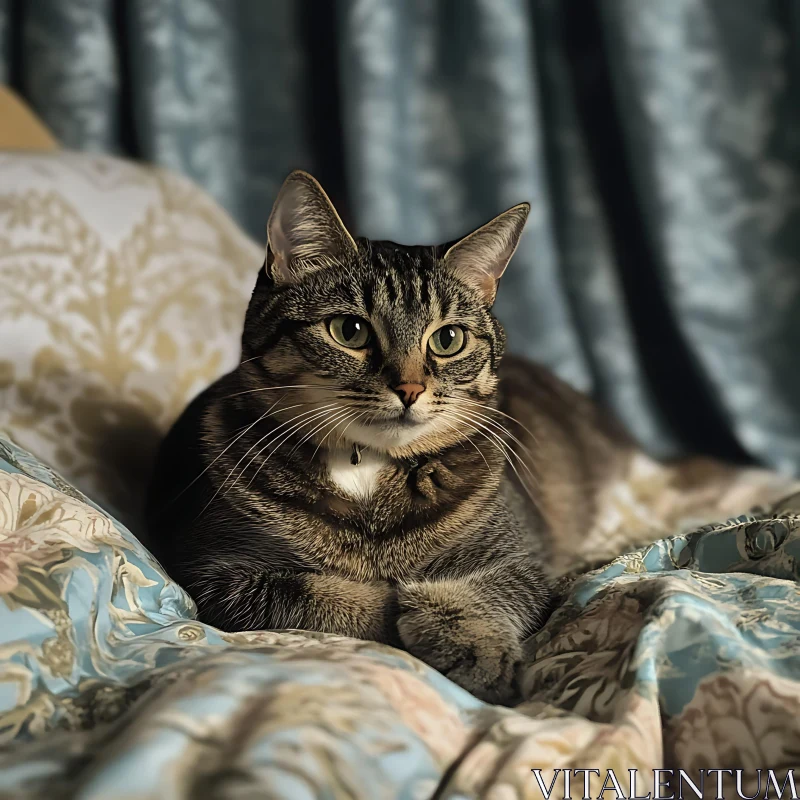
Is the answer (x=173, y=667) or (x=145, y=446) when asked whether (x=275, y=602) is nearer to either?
(x=173, y=667)

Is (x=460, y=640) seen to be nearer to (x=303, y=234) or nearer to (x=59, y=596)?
(x=59, y=596)

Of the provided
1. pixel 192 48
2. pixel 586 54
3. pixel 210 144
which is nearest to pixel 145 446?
pixel 210 144

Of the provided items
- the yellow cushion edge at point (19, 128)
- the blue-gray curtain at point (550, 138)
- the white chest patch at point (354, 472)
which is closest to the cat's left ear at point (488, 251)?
the white chest patch at point (354, 472)

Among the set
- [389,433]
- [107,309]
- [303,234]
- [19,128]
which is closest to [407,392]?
[389,433]

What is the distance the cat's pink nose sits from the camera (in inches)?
34.3

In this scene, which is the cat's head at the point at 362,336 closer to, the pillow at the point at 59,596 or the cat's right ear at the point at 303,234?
the cat's right ear at the point at 303,234

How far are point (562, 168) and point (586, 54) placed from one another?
0.81 feet

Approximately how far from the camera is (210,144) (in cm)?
178

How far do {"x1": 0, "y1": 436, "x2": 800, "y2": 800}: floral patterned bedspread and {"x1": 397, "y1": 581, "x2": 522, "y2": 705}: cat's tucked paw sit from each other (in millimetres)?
29

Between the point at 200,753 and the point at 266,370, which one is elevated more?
the point at 266,370

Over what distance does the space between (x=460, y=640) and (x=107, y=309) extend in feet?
2.63

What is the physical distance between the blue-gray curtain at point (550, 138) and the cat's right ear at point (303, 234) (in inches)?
31.5

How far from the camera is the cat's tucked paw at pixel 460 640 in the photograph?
2.54 feet

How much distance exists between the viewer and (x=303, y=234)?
958 millimetres
